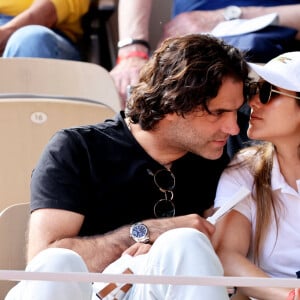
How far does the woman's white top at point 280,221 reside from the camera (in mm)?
2135

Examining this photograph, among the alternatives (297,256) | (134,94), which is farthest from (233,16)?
(297,256)

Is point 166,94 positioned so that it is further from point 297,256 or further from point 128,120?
point 297,256

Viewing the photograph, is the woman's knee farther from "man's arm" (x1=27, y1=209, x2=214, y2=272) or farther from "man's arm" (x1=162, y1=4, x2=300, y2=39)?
"man's arm" (x1=162, y1=4, x2=300, y2=39)

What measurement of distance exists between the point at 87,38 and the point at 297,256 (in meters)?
1.71

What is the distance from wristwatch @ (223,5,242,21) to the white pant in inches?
51.9

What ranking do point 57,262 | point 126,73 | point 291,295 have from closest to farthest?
point 57,262 → point 291,295 → point 126,73

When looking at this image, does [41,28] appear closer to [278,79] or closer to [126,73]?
[126,73]

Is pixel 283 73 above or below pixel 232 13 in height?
above

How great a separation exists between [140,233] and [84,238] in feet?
0.40

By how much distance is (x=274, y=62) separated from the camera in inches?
88.1

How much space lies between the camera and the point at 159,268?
1831mm

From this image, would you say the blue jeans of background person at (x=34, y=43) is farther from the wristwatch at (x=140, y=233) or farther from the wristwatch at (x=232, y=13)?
the wristwatch at (x=140, y=233)

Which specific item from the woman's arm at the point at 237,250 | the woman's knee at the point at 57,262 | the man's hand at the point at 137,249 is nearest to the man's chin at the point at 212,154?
the woman's arm at the point at 237,250

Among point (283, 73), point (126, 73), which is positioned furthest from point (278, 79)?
point (126, 73)
